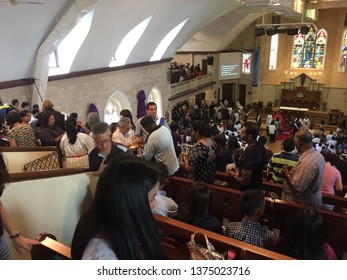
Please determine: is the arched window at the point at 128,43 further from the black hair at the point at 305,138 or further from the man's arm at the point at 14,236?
the man's arm at the point at 14,236

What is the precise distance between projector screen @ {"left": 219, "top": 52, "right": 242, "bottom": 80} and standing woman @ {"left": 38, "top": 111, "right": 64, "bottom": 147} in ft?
61.0

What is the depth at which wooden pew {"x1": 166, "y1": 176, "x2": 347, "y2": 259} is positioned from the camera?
2969 mm

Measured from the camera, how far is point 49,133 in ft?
16.1

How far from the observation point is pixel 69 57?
1057cm

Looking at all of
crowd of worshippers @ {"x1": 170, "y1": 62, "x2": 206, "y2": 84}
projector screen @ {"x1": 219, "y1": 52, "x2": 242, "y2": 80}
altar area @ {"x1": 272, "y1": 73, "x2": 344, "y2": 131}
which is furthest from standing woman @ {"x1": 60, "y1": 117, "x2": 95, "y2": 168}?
projector screen @ {"x1": 219, "y1": 52, "x2": 242, "y2": 80}

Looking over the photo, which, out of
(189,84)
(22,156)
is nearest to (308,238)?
(22,156)

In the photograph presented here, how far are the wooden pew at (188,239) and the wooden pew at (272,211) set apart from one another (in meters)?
0.91

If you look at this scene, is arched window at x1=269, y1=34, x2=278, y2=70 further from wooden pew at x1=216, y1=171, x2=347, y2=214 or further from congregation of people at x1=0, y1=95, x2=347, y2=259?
Answer: wooden pew at x1=216, y1=171, x2=347, y2=214

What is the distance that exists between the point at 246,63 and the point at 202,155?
867 inches

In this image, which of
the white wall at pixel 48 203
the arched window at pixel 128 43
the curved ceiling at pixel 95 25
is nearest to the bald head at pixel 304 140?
the white wall at pixel 48 203

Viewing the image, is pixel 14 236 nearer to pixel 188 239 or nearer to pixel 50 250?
pixel 50 250

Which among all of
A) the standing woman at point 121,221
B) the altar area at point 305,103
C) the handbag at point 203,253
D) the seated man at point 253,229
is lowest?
the altar area at point 305,103

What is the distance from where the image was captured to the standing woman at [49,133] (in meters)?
4.84

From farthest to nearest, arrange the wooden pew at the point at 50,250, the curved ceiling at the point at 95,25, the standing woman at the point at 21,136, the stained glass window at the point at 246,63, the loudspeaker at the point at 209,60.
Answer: the stained glass window at the point at 246,63 < the loudspeaker at the point at 209,60 < the curved ceiling at the point at 95,25 < the standing woman at the point at 21,136 < the wooden pew at the point at 50,250
